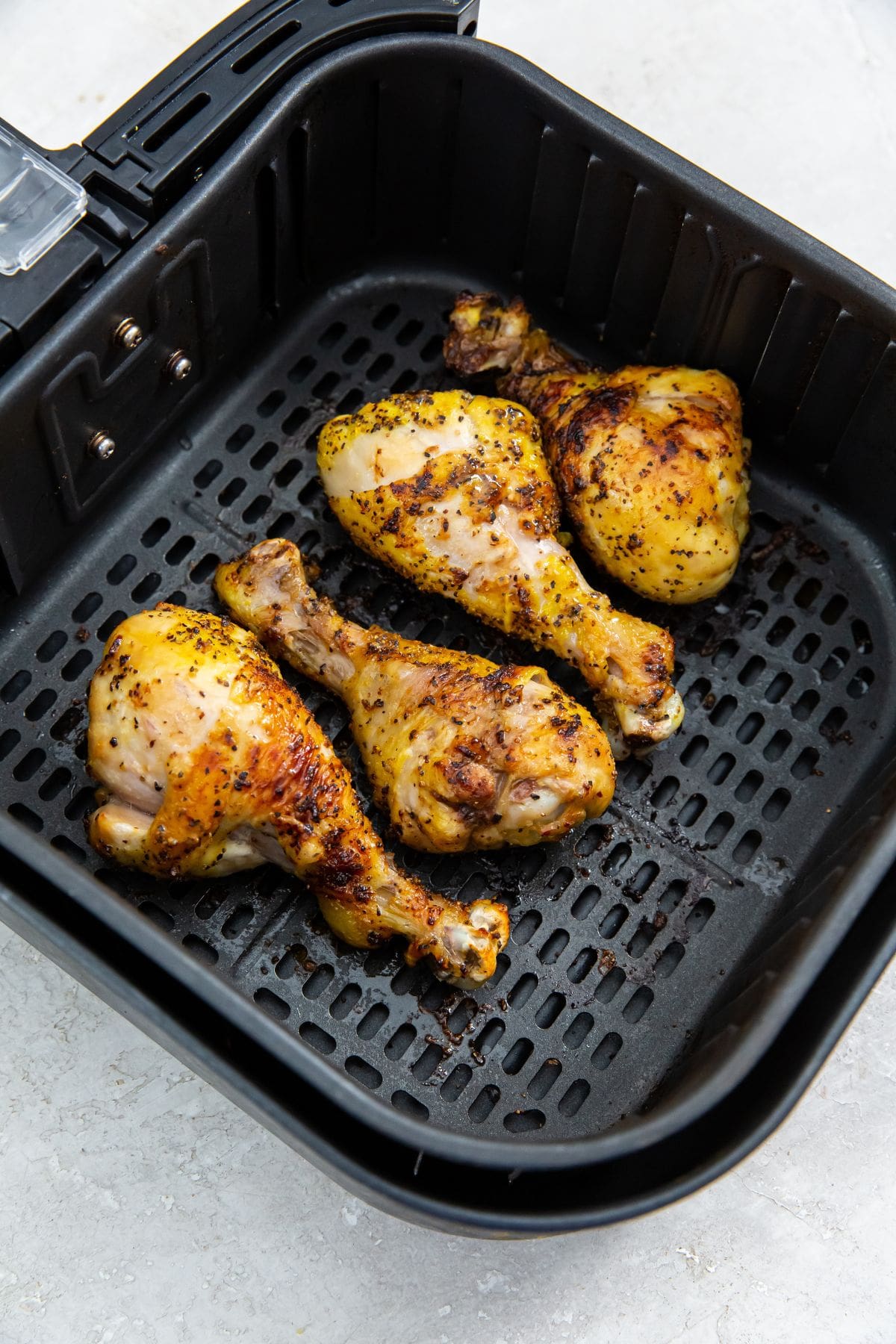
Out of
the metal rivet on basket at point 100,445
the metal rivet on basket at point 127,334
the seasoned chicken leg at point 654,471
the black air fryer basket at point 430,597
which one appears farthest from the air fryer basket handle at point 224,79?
the seasoned chicken leg at point 654,471

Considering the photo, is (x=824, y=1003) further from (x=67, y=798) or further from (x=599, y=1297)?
(x=67, y=798)

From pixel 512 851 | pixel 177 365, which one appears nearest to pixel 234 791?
pixel 512 851

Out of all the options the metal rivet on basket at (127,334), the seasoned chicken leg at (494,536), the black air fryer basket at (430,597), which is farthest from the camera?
the seasoned chicken leg at (494,536)

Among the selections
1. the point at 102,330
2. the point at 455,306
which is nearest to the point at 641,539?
the point at 455,306

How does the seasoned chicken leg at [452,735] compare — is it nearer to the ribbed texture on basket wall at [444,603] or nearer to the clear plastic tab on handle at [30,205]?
the ribbed texture on basket wall at [444,603]

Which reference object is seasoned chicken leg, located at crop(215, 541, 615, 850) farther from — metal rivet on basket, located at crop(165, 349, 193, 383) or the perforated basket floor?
metal rivet on basket, located at crop(165, 349, 193, 383)

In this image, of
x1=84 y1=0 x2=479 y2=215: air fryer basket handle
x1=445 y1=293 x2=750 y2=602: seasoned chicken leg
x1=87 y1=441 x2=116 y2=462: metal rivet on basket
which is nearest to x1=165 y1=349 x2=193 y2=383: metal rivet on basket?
x1=87 y1=441 x2=116 y2=462: metal rivet on basket
